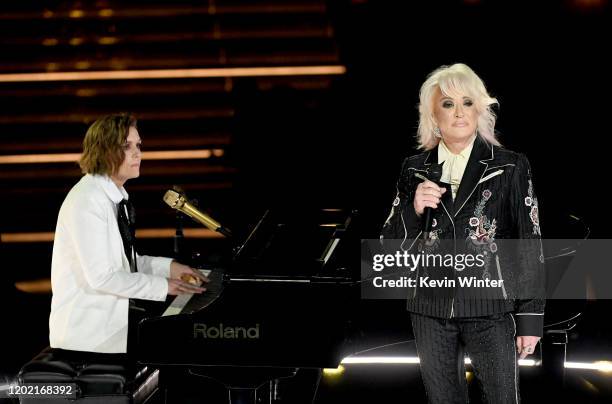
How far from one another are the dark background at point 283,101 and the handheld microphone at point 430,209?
1.59m

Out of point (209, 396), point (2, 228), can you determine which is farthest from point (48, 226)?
point (209, 396)

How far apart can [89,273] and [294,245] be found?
0.72 metres

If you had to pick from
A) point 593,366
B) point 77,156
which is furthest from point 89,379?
point 77,156

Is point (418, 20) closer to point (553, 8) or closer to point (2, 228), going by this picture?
point (553, 8)

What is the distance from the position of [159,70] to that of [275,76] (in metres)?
0.83

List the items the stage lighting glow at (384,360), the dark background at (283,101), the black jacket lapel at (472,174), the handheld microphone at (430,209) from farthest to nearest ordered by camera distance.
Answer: the dark background at (283,101), the stage lighting glow at (384,360), the black jacket lapel at (472,174), the handheld microphone at (430,209)

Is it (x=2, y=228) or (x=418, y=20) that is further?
(x=2, y=228)

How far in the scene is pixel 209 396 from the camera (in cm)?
421

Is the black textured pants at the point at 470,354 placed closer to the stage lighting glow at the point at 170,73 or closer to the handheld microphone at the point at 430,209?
the handheld microphone at the point at 430,209

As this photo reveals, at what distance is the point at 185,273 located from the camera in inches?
141

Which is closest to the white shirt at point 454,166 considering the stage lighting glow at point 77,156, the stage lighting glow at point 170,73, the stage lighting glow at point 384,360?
the stage lighting glow at point 384,360

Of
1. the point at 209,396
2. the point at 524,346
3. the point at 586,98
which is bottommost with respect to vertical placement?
the point at 209,396

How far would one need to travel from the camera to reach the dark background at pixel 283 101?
17.9 feet

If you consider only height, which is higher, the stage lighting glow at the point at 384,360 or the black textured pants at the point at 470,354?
the black textured pants at the point at 470,354
